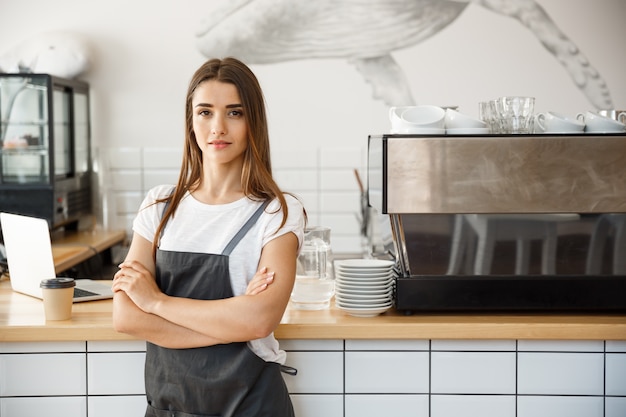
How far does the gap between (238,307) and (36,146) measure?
292 cm

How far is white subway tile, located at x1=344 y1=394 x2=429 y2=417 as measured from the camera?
83.0 inches

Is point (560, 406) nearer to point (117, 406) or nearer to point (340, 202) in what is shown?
point (117, 406)

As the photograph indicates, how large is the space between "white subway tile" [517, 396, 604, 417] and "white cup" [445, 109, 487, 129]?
71 centimetres

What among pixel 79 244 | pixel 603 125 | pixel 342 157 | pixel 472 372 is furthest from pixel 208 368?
pixel 342 157

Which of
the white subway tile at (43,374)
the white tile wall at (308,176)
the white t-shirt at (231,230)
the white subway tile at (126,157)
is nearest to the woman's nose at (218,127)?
the white t-shirt at (231,230)

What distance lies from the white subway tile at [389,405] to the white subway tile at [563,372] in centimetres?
27

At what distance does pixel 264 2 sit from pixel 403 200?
2866 mm

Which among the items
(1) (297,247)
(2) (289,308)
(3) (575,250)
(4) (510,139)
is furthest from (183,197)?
(3) (575,250)

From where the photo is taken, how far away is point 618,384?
2.10 meters

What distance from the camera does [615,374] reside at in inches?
82.5

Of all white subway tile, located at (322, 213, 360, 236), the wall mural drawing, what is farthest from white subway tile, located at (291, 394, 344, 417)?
the wall mural drawing

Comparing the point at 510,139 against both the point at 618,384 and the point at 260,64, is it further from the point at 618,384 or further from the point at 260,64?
the point at 260,64

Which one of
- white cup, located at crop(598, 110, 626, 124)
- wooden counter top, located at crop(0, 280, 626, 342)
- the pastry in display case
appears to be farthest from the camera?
the pastry in display case

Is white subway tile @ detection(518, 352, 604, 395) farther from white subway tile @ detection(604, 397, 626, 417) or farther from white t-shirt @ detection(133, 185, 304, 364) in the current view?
white t-shirt @ detection(133, 185, 304, 364)
